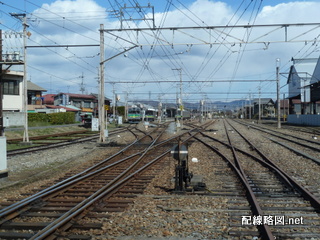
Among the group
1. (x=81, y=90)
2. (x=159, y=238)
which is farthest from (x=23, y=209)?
(x=81, y=90)

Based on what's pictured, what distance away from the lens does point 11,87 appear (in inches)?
1702

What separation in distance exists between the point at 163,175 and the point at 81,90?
99.2 m

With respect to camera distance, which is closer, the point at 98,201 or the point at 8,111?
the point at 98,201

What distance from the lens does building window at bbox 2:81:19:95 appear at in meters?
42.5

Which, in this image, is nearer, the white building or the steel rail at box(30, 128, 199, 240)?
the steel rail at box(30, 128, 199, 240)

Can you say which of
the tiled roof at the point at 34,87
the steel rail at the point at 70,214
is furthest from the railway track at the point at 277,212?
the tiled roof at the point at 34,87

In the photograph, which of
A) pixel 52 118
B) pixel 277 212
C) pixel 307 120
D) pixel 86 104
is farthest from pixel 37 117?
pixel 86 104

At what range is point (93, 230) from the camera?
5.95m

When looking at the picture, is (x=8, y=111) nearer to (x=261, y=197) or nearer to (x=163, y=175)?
(x=163, y=175)

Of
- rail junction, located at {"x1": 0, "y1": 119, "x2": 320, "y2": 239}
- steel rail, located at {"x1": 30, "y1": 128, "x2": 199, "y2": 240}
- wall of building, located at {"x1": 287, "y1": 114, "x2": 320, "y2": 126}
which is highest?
wall of building, located at {"x1": 287, "y1": 114, "x2": 320, "y2": 126}

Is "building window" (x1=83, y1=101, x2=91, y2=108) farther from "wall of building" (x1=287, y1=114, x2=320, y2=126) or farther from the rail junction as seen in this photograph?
the rail junction

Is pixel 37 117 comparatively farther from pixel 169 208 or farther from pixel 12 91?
pixel 169 208

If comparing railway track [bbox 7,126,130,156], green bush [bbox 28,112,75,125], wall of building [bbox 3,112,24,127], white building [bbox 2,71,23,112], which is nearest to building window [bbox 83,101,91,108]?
green bush [bbox 28,112,75,125]

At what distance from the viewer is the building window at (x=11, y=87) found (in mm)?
42497
